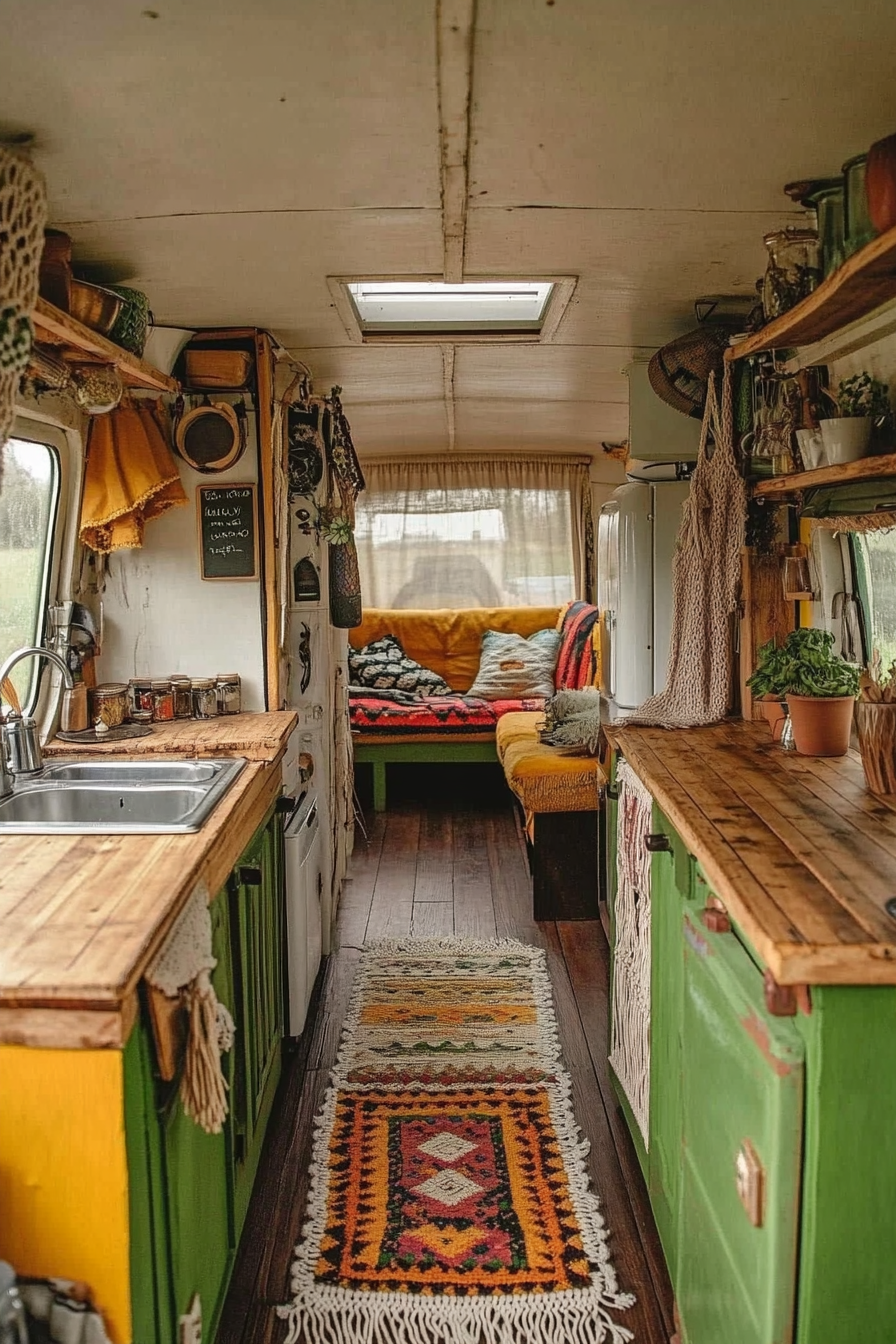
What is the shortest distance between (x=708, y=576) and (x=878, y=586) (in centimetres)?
65

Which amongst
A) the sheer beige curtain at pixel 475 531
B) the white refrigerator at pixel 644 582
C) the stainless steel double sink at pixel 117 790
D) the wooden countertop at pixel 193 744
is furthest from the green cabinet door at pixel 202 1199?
the sheer beige curtain at pixel 475 531

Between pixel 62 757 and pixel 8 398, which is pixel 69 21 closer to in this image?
pixel 8 398

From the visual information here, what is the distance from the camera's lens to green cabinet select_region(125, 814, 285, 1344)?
1527 millimetres

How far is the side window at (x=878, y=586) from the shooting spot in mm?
2543

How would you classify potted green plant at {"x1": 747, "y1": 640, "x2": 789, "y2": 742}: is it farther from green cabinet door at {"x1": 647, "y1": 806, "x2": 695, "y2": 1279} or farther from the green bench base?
the green bench base

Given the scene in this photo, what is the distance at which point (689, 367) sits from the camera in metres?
3.33

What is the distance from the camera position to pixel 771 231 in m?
2.45

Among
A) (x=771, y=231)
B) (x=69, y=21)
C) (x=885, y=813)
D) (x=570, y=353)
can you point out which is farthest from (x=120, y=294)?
(x=885, y=813)

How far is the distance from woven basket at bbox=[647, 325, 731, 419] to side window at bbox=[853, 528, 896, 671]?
84 centimetres

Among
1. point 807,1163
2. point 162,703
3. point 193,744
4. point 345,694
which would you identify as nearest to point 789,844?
point 807,1163

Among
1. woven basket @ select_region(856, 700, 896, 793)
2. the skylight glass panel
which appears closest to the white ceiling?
the skylight glass panel

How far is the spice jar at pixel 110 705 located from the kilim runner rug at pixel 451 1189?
4.02 feet

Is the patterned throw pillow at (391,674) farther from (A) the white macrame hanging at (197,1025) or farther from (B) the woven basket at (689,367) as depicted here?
(A) the white macrame hanging at (197,1025)

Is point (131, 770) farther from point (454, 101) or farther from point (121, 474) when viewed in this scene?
point (454, 101)
